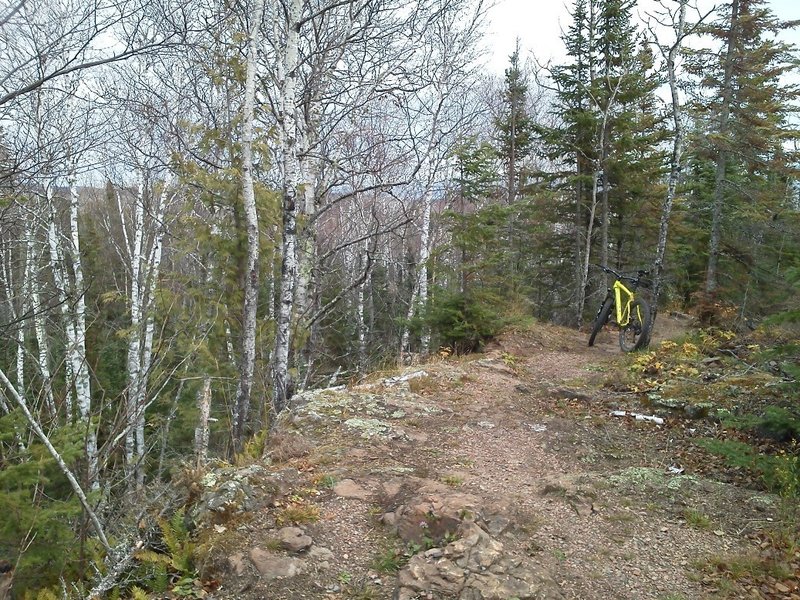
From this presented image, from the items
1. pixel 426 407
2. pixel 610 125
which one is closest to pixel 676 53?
pixel 610 125

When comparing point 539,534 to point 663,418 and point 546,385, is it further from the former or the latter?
point 546,385

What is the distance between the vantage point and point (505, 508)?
3629mm

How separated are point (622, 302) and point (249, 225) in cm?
666

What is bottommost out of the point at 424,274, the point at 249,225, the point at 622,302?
the point at 622,302

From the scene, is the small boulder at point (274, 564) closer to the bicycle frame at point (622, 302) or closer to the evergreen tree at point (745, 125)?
the bicycle frame at point (622, 302)

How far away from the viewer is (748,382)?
19.6 feet

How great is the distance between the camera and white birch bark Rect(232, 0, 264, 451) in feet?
20.2

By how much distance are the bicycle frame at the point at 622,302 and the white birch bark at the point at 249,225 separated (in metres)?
6.33

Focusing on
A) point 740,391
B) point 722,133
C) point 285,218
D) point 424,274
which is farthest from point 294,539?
point 722,133

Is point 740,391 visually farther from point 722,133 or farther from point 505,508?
point 722,133

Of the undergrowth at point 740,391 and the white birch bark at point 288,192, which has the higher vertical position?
the white birch bark at point 288,192

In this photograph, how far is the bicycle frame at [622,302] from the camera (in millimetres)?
9234

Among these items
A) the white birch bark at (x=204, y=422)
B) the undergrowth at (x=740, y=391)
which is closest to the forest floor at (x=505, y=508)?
the undergrowth at (x=740, y=391)

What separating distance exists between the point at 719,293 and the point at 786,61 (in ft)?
23.1
